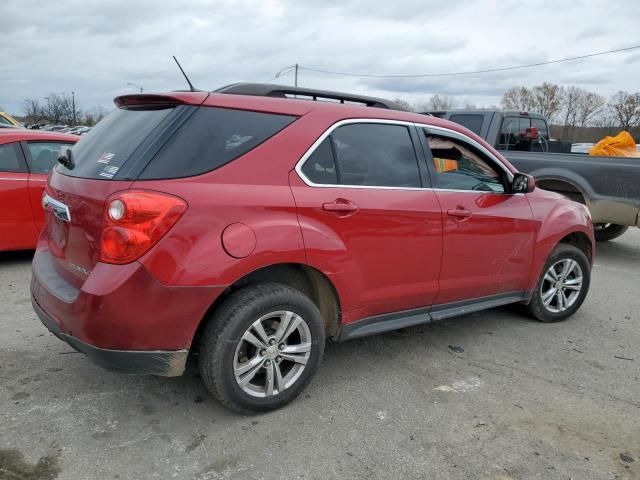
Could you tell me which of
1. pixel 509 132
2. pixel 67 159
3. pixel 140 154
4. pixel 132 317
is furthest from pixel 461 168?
pixel 509 132

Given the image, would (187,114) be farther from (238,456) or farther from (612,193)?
(612,193)

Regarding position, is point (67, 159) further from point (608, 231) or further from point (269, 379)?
point (608, 231)

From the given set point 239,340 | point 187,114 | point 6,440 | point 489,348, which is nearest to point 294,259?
point 239,340

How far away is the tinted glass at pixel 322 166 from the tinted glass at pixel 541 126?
732cm

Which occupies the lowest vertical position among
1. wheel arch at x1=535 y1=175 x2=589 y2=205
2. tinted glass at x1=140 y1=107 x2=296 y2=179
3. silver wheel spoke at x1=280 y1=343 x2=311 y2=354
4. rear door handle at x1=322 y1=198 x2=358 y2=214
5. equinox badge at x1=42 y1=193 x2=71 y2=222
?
silver wheel spoke at x1=280 y1=343 x2=311 y2=354

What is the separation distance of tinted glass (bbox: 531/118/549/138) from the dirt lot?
605 cm

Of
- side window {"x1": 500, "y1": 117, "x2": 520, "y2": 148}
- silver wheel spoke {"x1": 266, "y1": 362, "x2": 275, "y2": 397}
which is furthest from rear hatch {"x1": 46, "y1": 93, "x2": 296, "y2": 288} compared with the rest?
side window {"x1": 500, "y1": 117, "x2": 520, "y2": 148}

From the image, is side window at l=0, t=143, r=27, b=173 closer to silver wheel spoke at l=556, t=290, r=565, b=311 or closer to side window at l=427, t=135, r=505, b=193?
side window at l=427, t=135, r=505, b=193

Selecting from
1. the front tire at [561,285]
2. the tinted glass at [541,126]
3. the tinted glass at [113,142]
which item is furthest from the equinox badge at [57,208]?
the tinted glass at [541,126]

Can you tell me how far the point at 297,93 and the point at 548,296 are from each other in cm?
287

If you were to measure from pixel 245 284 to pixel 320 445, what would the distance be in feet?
3.05

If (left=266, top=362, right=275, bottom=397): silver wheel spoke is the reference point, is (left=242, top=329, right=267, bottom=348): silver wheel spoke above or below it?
above

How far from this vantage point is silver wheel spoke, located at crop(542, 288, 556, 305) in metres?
4.66

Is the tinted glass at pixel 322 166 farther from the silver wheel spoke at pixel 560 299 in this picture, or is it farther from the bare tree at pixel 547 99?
the bare tree at pixel 547 99
